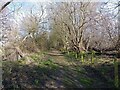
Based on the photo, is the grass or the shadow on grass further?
the grass

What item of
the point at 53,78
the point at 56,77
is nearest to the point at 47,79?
the point at 53,78

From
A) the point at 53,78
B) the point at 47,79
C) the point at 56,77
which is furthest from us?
the point at 56,77

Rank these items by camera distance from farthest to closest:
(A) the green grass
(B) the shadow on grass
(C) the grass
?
1. (A) the green grass
2. (C) the grass
3. (B) the shadow on grass

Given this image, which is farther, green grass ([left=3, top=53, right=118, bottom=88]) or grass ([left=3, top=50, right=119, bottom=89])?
green grass ([left=3, top=53, right=118, bottom=88])

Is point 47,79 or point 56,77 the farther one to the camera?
point 56,77

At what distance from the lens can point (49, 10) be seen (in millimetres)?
24766

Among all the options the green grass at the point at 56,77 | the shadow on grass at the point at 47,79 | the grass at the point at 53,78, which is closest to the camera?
A: the shadow on grass at the point at 47,79

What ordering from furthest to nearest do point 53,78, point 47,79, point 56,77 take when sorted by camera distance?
point 56,77 < point 53,78 < point 47,79

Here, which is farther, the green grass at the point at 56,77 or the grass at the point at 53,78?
the green grass at the point at 56,77

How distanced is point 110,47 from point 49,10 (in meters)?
7.51

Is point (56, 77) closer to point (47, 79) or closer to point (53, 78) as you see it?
point (53, 78)

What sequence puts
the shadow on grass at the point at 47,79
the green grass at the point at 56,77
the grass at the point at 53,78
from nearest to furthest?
1. the shadow on grass at the point at 47,79
2. the grass at the point at 53,78
3. the green grass at the point at 56,77

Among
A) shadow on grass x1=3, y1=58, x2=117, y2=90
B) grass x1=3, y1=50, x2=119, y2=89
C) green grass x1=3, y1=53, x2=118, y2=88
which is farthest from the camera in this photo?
green grass x1=3, y1=53, x2=118, y2=88

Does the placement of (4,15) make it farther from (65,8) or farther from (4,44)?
(65,8)
